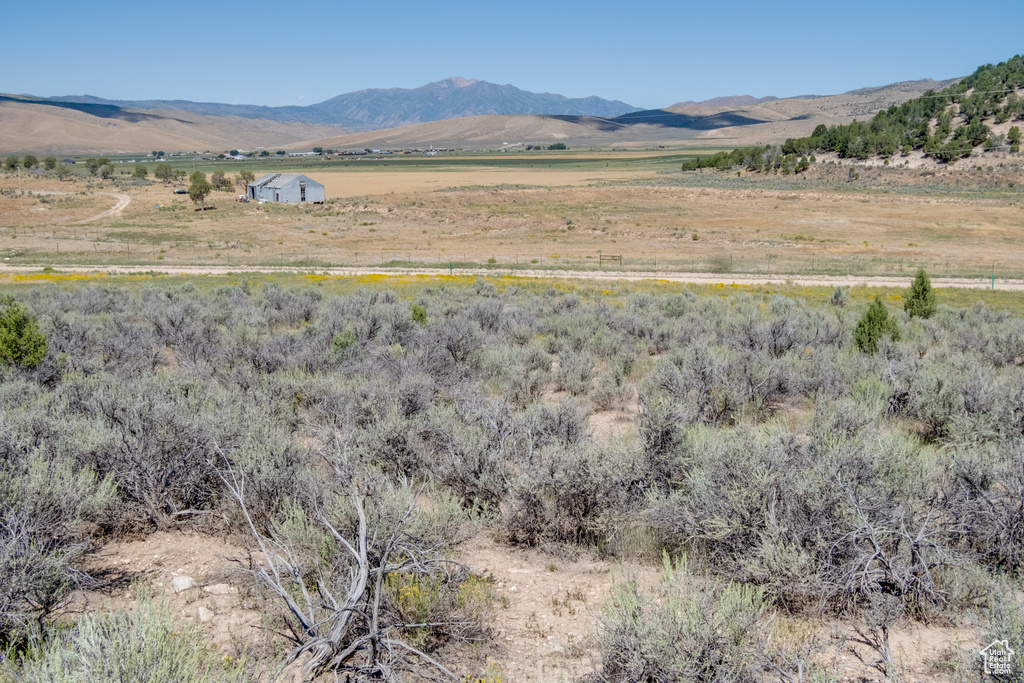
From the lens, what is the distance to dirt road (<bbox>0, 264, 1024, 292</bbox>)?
31609mm

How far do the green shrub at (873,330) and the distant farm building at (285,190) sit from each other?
73.8 m

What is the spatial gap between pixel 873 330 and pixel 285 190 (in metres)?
76.3

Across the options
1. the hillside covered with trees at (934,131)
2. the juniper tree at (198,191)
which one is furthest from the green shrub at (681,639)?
the hillside covered with trees at (934,131)

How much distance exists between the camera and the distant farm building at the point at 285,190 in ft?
258

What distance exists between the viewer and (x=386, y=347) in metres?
13.4

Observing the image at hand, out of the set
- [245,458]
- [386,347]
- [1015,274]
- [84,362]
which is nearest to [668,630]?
[245,458]

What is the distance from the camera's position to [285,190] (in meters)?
78.9

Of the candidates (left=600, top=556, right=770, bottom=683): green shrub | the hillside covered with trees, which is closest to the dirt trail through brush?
(left=600, top=556, right=770, bottom=683): green shrub

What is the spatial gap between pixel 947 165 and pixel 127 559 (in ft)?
351

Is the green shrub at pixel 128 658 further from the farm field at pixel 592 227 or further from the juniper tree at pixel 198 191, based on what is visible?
the juniper tree at pixel 198 191

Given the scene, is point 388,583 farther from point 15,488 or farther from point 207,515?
point 15,488

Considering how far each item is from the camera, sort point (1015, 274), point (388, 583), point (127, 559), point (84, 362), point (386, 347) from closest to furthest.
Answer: point (388, 583) < point (127, 559) < point (84, 362) < point (386, 347) < point (1015, 274)

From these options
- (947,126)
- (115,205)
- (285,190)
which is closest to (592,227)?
(285,190)

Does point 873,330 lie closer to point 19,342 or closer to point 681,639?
point 681,639
